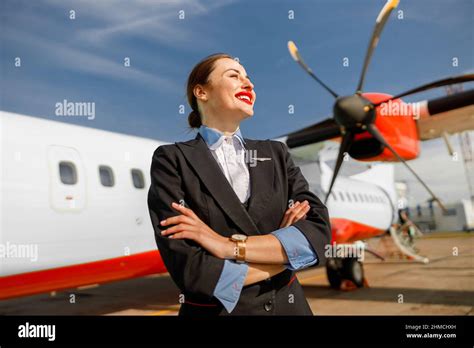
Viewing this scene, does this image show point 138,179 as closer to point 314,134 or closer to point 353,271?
point 314,134

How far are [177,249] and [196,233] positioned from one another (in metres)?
0.08

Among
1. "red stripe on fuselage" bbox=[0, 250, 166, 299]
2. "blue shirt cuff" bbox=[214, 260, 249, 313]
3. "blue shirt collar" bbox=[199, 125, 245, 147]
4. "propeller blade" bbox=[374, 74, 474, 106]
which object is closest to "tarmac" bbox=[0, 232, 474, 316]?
"red stripe on fuselage" bbox=[0, 250, 166, 299]

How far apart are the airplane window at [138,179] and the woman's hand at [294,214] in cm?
472

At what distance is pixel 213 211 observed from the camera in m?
1.42

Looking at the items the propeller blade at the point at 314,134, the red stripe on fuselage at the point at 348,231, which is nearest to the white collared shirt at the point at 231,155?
the propeller blade at the point at 314,134

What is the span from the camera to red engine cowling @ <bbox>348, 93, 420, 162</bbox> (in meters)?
8.05

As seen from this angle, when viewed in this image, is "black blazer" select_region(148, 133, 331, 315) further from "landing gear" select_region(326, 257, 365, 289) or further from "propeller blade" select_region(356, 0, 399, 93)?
"landing gear" select_region(326, 257, 365, 289)

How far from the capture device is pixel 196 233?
1.34m

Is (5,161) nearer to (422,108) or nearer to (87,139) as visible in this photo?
(87,139)

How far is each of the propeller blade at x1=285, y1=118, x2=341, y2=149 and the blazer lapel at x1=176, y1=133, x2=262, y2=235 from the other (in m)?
7.57

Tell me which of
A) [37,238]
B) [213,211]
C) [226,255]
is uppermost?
[37,238]
